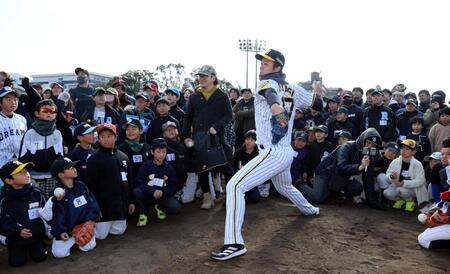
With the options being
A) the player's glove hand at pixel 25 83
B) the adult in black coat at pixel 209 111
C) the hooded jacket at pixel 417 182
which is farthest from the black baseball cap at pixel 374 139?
the player's glove hand at pixel 25 83

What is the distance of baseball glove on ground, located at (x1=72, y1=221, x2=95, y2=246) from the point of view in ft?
14.4

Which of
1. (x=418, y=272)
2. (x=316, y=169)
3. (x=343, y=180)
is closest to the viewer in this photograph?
(x=418, y=272)

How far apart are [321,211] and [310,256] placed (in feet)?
5.79

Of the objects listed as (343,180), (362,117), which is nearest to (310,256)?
(343,180)

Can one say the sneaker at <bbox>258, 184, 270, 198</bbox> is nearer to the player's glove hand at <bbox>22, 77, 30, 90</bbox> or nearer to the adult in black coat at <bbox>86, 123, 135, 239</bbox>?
the adult in black coat at <bbox>86, 123, 135, 239</bbox>

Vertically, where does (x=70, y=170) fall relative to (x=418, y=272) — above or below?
above

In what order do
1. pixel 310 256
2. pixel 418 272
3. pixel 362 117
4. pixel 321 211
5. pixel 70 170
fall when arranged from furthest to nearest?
1. pixel 362 117
2. pixel 321 211
3. pixel 70 170
4. pixel 310 256
5. pixel 418 272

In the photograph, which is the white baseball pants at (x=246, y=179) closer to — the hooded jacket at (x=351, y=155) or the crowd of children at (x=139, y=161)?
the crowd of children at (x=139, y=161)

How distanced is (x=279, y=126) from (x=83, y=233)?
2518 millimetres

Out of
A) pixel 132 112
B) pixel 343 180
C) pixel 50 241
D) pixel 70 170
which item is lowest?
pixel 50 241

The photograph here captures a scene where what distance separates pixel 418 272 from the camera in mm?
3799

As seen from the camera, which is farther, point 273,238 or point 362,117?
point 362,117

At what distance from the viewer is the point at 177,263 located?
400 cm

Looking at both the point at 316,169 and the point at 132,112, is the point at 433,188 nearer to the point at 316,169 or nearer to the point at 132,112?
the point at 316,169
